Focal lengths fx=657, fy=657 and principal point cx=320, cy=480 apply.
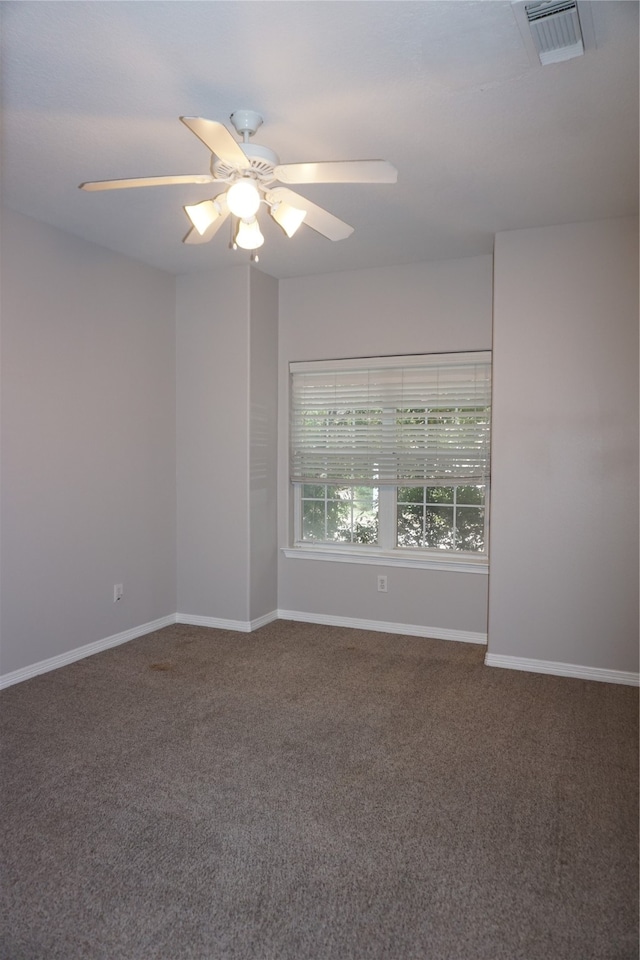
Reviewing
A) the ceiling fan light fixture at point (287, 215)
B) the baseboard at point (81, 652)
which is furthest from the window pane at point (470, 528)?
the ceiling fan light fixture at point (287, 215)

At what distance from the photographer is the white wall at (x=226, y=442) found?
16.0 ft

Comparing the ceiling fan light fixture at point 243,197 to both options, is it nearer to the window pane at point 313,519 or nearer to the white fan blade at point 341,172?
the white fan blade at point 341,172

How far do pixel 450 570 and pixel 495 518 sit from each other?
2.34 ft

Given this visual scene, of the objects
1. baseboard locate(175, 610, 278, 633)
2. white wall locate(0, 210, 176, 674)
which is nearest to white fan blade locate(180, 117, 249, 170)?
white wall locate(0, 210, 176, 674)

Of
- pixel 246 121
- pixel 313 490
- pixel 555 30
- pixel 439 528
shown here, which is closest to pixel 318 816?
pixel 246 121

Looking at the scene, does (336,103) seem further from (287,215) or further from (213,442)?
(213,442)

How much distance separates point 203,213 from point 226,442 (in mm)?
2461

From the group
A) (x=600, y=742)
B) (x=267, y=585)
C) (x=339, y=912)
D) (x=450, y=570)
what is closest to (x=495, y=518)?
(x=450, y=570)

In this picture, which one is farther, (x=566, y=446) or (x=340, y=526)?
Result: (x=340, y=526)

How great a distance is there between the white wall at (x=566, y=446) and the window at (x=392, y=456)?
1.83 feet

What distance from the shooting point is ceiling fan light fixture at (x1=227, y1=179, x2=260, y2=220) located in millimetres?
2395

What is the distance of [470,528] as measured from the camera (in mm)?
4812

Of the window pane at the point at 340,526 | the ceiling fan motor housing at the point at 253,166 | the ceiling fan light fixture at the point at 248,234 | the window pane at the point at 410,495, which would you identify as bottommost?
the window pane at the point at 340,526

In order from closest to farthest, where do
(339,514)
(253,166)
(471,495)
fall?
(253,166) < (471,495) < (339,514)
